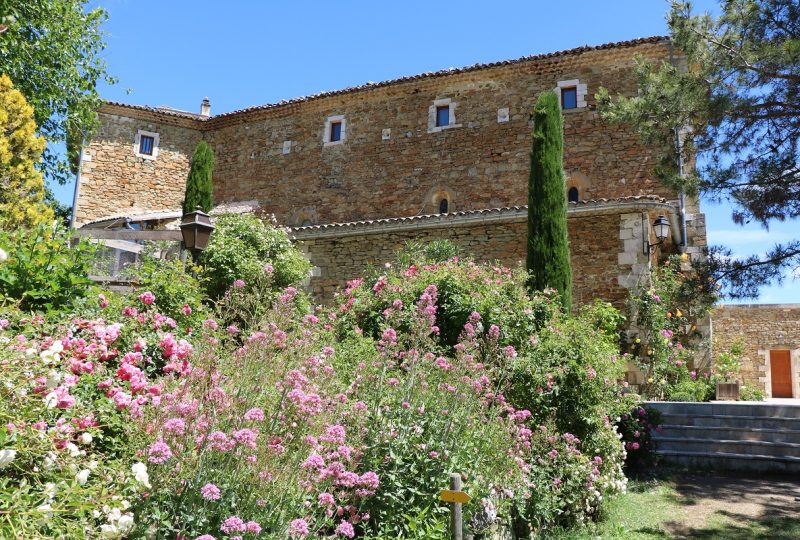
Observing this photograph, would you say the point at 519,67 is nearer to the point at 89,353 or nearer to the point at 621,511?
the point at 621,511

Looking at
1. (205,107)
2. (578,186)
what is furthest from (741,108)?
(205,107)

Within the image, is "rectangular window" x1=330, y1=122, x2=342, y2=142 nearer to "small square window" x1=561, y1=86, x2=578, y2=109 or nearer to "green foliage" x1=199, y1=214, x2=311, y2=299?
"small square window" x1=561, y1=86, x2=578, y2=109

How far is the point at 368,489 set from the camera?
3.12m

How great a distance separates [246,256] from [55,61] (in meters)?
7.46

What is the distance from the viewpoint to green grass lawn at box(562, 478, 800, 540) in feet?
15.5

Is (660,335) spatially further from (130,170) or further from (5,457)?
(130,170)

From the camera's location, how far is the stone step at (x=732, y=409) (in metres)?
7.77

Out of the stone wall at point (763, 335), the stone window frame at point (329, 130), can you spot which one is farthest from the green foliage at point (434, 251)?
the stone wall at point (763, 335)

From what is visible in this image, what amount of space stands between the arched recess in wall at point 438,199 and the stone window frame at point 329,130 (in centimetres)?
347

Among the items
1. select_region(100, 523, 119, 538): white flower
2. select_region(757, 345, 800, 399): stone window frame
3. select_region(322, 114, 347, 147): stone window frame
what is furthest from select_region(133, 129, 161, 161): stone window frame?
select_region(757, 345, 800, 399): stone window frame

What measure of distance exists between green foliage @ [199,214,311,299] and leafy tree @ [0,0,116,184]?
18.6 ft

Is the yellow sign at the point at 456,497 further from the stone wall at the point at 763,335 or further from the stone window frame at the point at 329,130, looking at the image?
the stone wall at the point at 763,335

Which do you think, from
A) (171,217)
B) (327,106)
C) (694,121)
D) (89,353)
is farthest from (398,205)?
(89,353)

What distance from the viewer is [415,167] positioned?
16.5 metres
